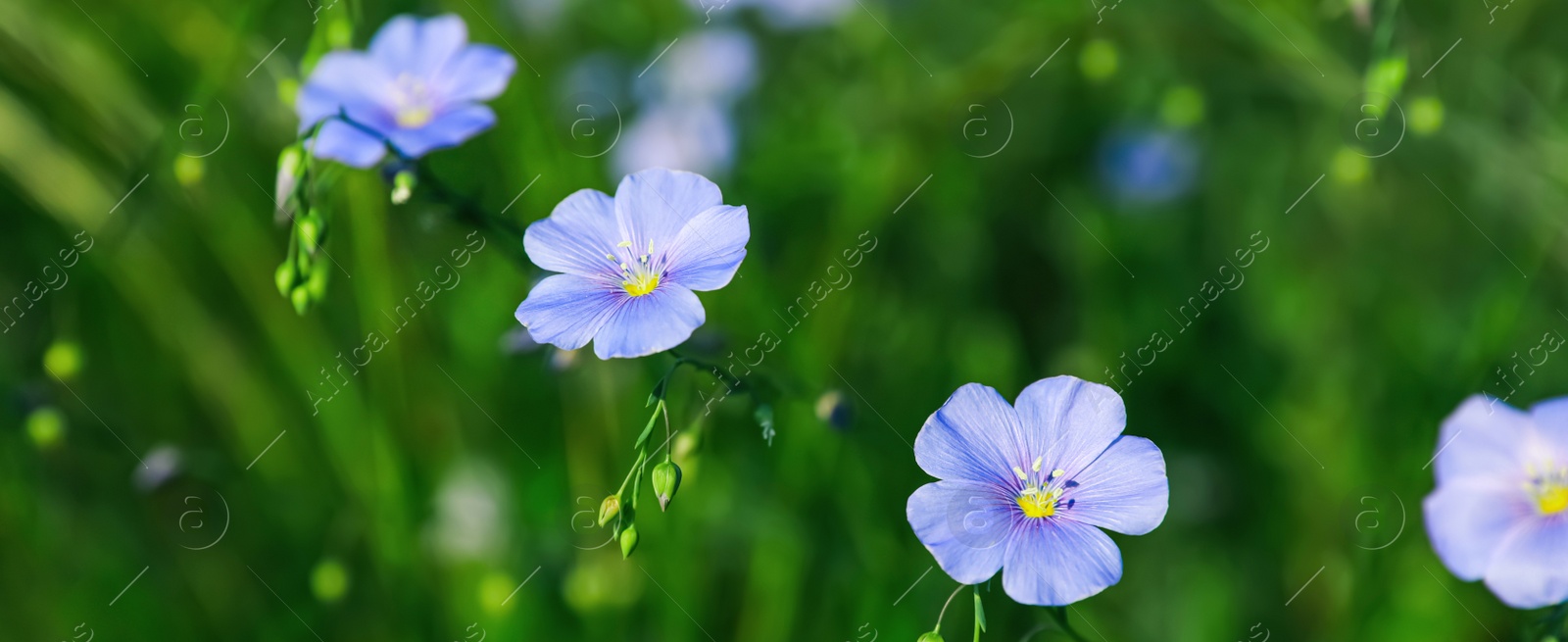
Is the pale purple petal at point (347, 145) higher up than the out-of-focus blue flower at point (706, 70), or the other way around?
the out-of-focus blue flower at point (706, 70)

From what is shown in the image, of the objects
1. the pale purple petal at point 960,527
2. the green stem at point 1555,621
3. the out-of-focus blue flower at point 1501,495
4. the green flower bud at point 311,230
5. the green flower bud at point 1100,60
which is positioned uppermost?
the green flower bud at point 1100,60

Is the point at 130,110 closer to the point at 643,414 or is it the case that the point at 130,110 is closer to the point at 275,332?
the point at 275,332

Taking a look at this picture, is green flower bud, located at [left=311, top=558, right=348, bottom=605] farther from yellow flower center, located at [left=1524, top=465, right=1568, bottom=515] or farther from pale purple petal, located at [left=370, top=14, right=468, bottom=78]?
yellow flower center, located at [left=1524, top=465, right=1568, bottom=515]

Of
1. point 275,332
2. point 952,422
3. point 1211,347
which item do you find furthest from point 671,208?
point 1211,347

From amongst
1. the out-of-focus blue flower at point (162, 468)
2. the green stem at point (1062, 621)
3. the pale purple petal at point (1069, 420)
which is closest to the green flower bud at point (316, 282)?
the out-of-focus blue flower at point (162, 468)

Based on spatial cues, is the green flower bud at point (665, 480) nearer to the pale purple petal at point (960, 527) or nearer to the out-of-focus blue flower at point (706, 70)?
the pale purple petal at point (960, 527)

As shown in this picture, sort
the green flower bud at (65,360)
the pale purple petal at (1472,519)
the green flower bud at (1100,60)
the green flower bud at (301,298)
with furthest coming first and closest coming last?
the green flower bud at (1100,60)
the green flower bud at (65,360)
the green flower bud at (301,298)
the pale purple petal at (1472,519)
